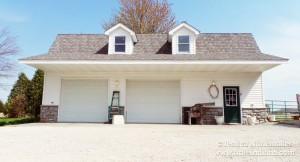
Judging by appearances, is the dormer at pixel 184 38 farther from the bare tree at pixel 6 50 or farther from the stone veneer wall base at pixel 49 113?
the bare tree at pixel 6 50

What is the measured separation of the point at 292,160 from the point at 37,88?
644 inches

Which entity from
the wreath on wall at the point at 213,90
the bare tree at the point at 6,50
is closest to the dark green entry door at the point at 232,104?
the wreath on wall at the point at 213,90

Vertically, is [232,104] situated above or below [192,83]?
below

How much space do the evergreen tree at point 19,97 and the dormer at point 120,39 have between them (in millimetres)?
7996

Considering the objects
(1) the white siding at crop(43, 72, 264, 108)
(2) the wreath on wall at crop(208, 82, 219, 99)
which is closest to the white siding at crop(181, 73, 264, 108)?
(1) the white siding at crop(43, 72, 264, 108)

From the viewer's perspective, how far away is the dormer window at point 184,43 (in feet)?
46.3

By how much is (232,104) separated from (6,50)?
19.2 metres

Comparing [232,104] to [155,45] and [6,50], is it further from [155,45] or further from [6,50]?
[6,50]

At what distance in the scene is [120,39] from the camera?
14320 millimetres

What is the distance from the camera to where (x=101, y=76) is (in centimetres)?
1398

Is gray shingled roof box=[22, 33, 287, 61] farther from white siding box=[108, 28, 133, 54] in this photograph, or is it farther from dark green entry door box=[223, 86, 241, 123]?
dark green entry door box=[223, 86, 241, 123]

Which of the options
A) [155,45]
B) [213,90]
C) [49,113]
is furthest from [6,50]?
[213,90]

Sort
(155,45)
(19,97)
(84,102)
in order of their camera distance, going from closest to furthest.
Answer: (84,102)
(155,45)
(19,97)

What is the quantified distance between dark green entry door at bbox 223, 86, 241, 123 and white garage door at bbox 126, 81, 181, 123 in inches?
101
